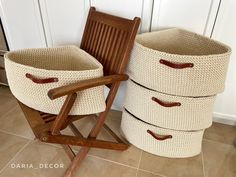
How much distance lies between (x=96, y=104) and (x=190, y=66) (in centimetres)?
44

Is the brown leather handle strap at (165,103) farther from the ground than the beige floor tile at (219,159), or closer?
farther from the ground

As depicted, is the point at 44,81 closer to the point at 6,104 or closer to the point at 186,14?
the point at 186,14

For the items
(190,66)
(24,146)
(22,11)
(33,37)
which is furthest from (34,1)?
(190,66)

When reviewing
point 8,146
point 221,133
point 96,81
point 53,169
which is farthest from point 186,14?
point 8,146

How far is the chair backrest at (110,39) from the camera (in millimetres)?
924

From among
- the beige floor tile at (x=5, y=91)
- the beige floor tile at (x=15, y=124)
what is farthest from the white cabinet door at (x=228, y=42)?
the beige floor tile at (x=5, y=91)

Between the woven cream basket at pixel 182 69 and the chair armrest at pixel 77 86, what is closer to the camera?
the chair armrest at pixel 77 86

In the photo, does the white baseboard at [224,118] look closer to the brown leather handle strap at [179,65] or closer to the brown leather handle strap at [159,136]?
the brown leather handle strap at [159,136]

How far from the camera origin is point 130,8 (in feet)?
3.74

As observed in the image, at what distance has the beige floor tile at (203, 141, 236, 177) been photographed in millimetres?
1088

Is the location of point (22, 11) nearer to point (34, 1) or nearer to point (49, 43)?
point (34, 1)

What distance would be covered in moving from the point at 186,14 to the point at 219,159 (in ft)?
2.79

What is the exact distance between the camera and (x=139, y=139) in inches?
45.5

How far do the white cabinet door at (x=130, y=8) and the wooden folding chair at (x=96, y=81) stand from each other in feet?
0.23
